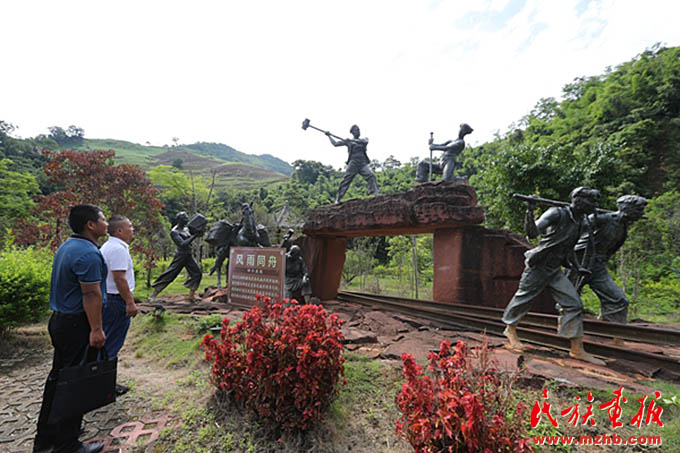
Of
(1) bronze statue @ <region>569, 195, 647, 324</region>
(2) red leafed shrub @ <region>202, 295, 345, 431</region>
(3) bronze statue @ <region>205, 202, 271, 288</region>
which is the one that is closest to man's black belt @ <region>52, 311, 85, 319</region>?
(2) red leafed shrub @ <region>202, 295, 345, 431</region>

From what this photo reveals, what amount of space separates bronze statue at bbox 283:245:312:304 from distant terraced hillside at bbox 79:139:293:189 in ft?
136

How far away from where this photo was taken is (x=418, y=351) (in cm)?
389

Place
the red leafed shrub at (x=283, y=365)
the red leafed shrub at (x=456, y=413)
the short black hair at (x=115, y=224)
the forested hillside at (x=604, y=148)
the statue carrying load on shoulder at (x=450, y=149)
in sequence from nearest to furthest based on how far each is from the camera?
the red leafed shrub at (x=456, y=413), the red leafed shrub at (x=283, y=365), the short black hair at (x=115, y=224), the statue carrying load on shoulder at (x=450, y=149), the forested hillside at (x=604, y=148)

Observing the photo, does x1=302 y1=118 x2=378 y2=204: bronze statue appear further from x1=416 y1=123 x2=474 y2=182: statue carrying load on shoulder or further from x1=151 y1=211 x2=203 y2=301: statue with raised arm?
x1=151 y1=211 x2=203 y2=301: statue with raised arm

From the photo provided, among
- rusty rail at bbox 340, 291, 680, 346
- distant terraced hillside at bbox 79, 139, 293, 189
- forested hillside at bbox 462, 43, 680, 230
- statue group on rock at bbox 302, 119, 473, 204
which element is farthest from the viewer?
distant terraced hillside at bbox 79, 139, 293, 189

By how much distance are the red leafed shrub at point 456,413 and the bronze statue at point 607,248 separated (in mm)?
3525

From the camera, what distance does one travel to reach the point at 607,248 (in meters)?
4.29

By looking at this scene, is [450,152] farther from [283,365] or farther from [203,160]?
[203,160]

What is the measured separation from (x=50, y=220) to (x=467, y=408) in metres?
13.8

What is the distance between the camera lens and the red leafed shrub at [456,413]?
1536 mm

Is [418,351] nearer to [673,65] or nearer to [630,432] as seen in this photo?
[630,432]

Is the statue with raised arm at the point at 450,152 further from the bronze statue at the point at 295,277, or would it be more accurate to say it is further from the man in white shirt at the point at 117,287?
the man in white shirt at the point at 117,287

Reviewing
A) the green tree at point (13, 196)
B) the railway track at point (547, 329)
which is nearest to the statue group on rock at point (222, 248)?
the railway track at point (547, 329)

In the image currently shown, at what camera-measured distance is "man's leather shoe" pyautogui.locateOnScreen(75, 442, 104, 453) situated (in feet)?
6.89
